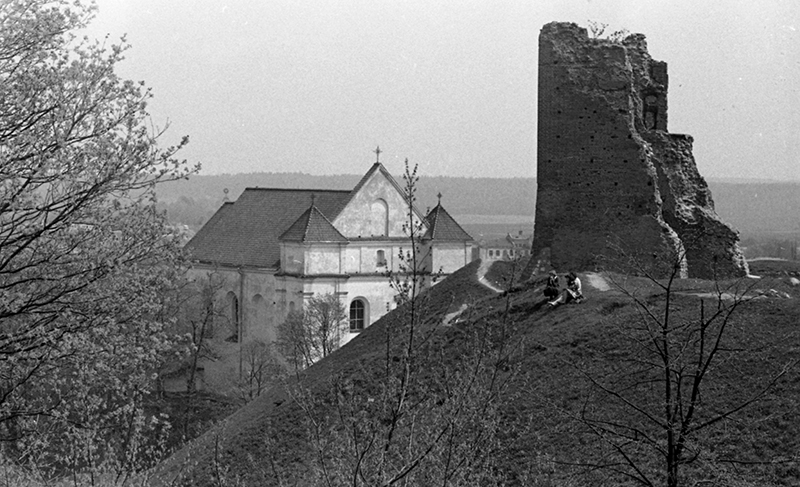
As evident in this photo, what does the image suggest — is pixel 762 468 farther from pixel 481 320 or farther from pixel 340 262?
pixel 340 262

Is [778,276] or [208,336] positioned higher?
[778,276]

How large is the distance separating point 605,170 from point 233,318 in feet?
97.8

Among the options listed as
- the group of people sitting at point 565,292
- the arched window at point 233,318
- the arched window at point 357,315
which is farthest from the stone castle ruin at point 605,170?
the arched window at point 233,318

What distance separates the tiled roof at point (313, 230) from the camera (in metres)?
50.5

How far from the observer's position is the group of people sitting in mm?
23503

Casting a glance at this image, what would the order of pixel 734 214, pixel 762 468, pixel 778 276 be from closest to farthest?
pixel 762 468 < pixel 778 276 < pixel 734 214

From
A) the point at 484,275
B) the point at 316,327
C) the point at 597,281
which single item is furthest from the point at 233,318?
the point at 597,281

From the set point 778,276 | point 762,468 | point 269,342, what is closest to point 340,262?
point 269,342

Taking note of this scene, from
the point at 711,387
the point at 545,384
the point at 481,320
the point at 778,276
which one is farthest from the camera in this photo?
the point at 778,276

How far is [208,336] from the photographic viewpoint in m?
51.6

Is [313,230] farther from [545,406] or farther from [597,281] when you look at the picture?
[545,406]

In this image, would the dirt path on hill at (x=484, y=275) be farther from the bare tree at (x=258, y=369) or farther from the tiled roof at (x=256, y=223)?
the tiled roof at (x=256, y=223)

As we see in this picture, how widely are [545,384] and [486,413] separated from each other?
8499 millimetres

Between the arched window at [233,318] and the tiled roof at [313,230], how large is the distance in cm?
494
